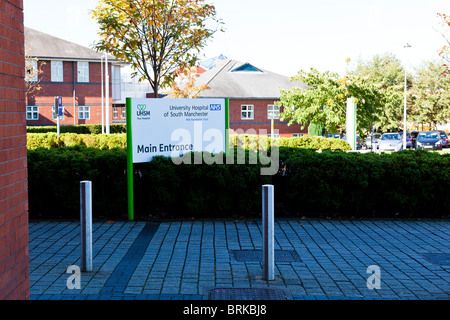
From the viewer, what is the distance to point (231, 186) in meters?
9.23

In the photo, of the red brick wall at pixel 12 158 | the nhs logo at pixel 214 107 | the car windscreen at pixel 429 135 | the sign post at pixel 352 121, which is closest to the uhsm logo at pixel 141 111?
the nhs logo at pixel 214 107

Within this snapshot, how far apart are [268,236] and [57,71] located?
47088 mm

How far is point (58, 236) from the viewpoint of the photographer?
798cm

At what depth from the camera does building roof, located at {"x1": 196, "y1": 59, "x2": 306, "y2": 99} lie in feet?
175

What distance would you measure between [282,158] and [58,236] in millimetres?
4437

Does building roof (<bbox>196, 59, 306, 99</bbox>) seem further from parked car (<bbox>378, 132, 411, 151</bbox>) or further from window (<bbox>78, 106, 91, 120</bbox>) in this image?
parked car (<bbox>378, 132, 411, 151</bbox>)

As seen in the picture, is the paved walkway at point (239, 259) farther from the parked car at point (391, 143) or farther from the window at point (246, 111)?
the window at point (246, 111)

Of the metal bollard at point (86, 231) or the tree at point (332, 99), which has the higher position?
the tree at point (332, 99)

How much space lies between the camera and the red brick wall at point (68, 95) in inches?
1919

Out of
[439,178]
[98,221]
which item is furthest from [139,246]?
[439,178]

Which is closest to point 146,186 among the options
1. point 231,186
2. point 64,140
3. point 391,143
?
point 231,186

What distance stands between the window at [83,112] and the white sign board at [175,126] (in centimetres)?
4273

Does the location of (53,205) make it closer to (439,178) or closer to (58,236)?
(58,236)

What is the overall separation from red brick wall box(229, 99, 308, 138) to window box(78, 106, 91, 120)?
14.2 m
